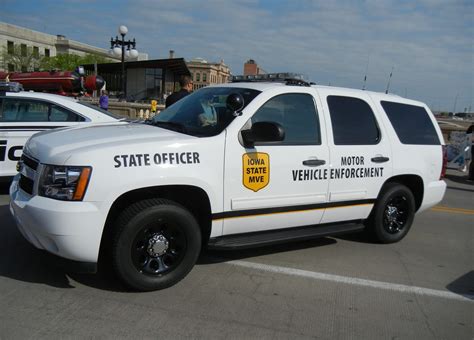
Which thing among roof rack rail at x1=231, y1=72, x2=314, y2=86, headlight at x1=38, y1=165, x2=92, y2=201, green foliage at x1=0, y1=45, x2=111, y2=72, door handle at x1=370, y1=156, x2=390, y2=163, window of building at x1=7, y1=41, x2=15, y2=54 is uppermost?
window of building at x1=7, y1=41, x2=15, y2=54

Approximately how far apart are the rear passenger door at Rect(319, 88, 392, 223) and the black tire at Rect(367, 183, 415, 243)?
19 centimetres

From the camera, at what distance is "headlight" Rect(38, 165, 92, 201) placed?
3.16m

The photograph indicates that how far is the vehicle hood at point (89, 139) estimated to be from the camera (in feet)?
10.8

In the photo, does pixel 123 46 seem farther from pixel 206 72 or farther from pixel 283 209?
pixel 206 72

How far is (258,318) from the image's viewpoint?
3318mm

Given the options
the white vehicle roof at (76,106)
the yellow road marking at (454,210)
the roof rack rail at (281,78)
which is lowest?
the yellow road marking at (454,210)

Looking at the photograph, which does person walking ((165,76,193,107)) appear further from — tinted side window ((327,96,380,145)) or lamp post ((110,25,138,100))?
lamp post ((110,25,138,100))

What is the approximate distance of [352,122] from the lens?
4.72 metres

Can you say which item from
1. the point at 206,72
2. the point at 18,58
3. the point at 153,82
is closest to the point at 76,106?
the point at 153,82

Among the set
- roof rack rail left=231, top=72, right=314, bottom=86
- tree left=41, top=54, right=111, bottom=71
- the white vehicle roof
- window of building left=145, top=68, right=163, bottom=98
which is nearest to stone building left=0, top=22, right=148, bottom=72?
tree left=41, top=54, right=111, bottom=71

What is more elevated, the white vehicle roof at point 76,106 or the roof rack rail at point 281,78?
the roof rack rail at point 281,78

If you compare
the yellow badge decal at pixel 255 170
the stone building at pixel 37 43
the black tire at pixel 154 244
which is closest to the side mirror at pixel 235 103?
the yellow badge decal at pixel 255 170

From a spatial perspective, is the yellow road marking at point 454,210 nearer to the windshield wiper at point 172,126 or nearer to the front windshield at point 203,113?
the front windshield at point 203,113

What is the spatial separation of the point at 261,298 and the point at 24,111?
482 centimetres
